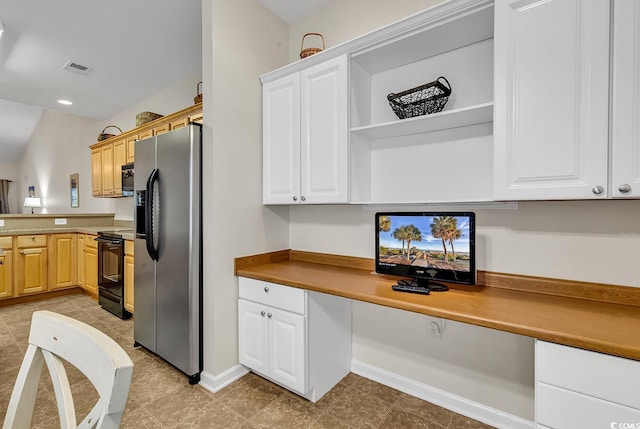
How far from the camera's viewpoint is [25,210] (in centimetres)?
849

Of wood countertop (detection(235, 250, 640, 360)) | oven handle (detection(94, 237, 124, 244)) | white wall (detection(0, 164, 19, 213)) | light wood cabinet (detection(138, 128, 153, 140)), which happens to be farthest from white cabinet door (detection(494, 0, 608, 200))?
white wall (detection(0, 164, 19, 213))

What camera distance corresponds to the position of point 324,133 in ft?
6.69

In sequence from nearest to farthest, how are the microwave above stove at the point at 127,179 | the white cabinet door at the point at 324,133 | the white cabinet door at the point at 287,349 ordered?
the white cabinet door at the point at 287,349 < the white cabinet door at the point at 324,133 < the microwave above stove at the point at 127,179

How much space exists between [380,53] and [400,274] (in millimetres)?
1384

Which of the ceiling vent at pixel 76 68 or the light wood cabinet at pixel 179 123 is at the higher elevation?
the ceiling vent at pixel 76 68

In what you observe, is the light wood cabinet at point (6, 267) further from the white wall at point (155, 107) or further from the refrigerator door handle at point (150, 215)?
the refrigerator door handle at point (150, 215)

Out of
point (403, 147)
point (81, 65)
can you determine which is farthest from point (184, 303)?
point (81, 65)

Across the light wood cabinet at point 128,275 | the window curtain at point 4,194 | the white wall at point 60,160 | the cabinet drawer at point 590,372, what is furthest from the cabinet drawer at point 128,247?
the window curtain at point 4,194

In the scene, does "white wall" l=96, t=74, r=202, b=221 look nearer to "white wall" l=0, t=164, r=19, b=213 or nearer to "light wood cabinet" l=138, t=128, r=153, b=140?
"light wood cabinet" l=138, t=128, r=153, b=140

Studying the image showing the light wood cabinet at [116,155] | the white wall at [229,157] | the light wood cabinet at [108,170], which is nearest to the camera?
the white wall at [229,157]

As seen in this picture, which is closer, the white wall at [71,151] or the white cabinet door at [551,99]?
the white cabinet door at [551,99]

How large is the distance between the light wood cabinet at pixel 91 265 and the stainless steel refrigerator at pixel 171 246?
2.06m

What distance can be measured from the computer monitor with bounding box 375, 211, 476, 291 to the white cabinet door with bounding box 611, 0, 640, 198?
570 millimetres

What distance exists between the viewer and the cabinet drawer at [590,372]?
0.99 m
